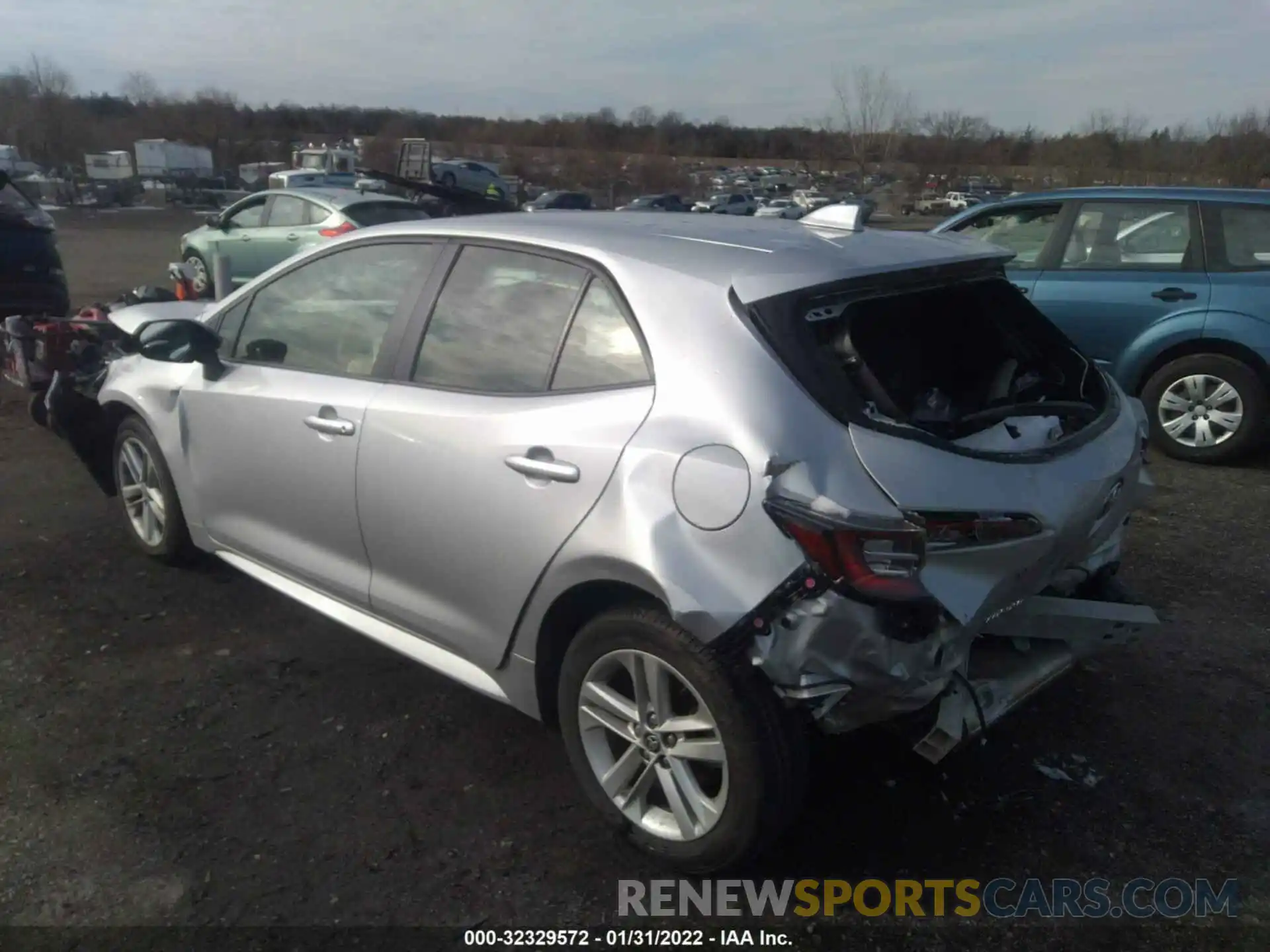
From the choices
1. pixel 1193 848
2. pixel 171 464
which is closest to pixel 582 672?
pixel 1193 848

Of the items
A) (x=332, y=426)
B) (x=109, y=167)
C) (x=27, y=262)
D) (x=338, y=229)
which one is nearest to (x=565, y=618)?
(x=332, y=426)

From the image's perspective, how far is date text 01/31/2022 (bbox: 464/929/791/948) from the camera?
2.61 metres

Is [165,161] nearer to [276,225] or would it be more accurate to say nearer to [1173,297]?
[276,225]

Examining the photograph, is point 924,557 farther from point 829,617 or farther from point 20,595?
point 20,595

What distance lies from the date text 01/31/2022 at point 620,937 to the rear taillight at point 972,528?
3.63 feet

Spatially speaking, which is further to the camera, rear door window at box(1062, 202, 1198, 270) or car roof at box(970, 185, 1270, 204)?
rear door window at box(1062, 202, 1198, 270)

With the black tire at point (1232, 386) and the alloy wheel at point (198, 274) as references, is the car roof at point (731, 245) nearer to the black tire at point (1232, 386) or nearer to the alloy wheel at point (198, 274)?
the black tire at point (1232, 386)

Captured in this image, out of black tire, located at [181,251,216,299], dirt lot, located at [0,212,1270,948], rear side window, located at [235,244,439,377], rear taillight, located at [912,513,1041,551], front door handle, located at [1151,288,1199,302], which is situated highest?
rear side window, located at [235,244,439,377]

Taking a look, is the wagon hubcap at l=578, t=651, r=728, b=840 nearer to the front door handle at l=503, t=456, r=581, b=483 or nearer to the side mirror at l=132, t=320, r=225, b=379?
the front door handle at l=503, t=456, r=581, b=483

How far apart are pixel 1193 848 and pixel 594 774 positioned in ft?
5.71

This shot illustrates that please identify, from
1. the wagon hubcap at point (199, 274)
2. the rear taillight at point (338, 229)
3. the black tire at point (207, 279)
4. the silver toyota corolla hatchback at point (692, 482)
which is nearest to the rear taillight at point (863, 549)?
the silver toyota corolla hatchback at point (692, 482)

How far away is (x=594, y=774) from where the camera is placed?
9.66 ft

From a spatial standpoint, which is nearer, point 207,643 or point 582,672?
point 582,672

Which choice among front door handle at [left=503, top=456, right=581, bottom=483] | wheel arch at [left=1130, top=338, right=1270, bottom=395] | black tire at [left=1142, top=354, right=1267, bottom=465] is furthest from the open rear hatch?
wheel arch at [left=1130, top=338, right=1270, bottom=395]
